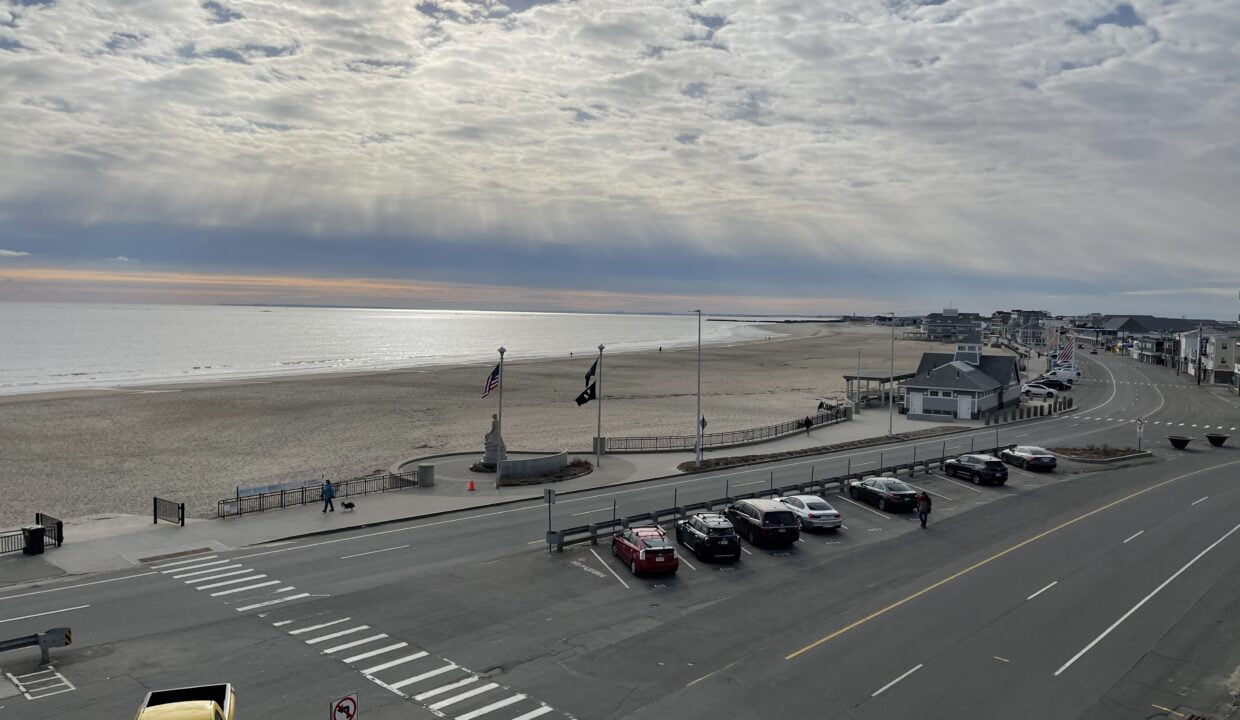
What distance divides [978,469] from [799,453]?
9999 mm

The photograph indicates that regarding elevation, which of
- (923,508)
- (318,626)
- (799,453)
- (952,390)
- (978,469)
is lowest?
(799,453)

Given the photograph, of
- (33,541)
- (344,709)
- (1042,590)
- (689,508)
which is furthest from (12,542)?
(1042,590)

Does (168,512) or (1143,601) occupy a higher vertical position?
(1143,601)

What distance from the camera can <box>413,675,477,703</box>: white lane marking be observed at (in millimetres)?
14078

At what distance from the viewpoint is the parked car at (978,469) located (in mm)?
34844

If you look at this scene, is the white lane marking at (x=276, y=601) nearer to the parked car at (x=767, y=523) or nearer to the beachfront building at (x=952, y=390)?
the parked car at (x=767, y=523)

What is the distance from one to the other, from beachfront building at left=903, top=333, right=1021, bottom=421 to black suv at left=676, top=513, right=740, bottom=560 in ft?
139

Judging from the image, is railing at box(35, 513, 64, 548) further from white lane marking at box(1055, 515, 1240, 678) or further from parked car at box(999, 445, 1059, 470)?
parked car at box(999, 445, 1059, 470)

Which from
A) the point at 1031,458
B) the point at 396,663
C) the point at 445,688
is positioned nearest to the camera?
the point at 445,688

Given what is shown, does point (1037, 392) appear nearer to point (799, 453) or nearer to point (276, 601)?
point (799, 453)

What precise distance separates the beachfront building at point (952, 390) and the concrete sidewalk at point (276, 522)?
99.3 ft

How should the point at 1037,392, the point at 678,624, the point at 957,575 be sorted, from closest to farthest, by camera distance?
the point at 678,624 → the point at 957,575 → the point at 1037,392

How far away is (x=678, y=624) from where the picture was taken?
17766mm

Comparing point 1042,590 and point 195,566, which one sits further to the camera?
point 195,566
